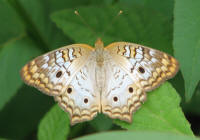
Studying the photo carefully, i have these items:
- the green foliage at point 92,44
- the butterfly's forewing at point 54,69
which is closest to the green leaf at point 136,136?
the green foliage at point 92,44

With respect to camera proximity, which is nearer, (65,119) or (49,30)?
(65,119)

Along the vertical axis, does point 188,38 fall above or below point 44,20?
above

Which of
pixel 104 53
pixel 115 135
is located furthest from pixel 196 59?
pixel 115 135

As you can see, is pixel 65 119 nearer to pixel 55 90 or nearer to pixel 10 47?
pixel 55 90

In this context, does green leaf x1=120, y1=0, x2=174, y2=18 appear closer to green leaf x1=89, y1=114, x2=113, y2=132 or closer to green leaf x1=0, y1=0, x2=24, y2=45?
green leaf x1=89, y1=114, x2=113, y2=132

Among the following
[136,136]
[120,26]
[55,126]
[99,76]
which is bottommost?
[55,126]

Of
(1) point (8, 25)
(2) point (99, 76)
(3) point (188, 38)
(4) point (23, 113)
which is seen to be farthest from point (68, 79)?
(4) point (23, 113)

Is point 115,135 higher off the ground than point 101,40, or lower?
higher

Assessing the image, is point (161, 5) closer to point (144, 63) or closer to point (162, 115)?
point (144, 63)
